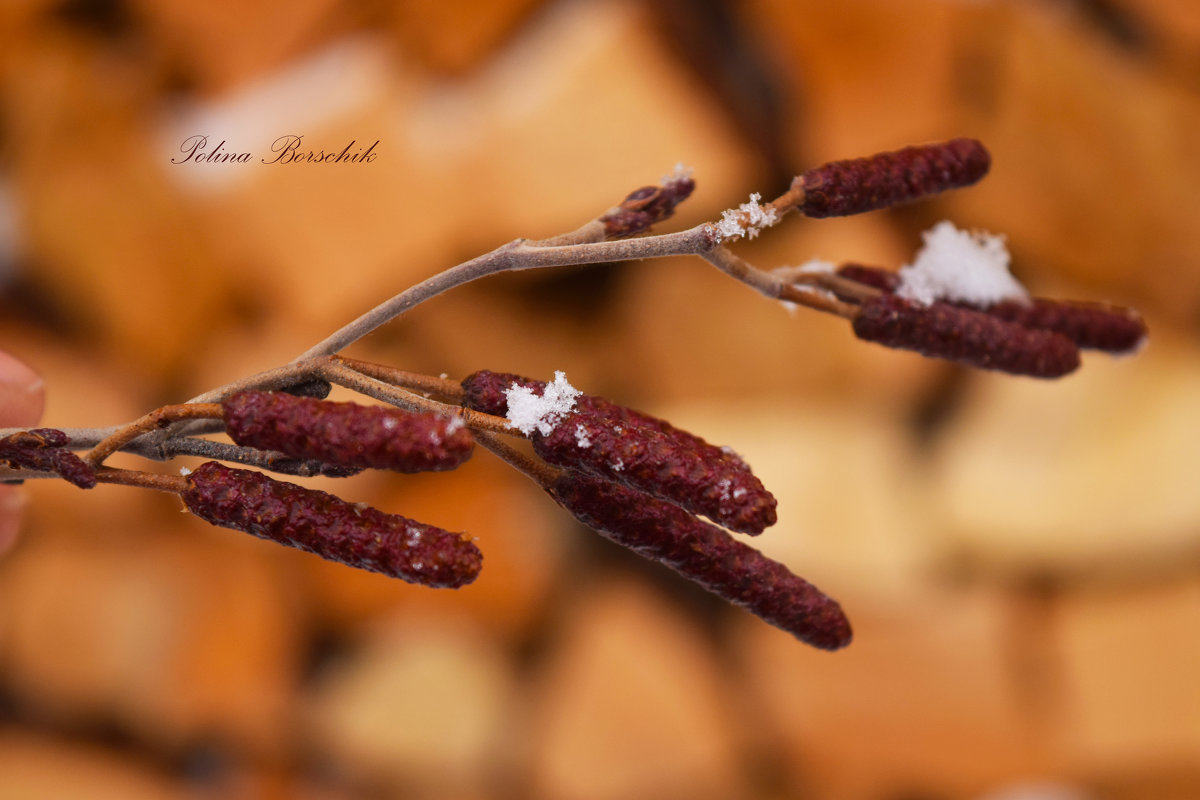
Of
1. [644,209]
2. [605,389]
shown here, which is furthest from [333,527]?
[605,389]

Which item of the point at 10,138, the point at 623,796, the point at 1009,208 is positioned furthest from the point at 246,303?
the point at 1009,208

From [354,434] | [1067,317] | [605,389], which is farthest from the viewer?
[605,389]

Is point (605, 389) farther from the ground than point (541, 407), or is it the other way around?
point (605, 389)

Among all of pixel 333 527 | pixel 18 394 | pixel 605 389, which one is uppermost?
pixel 605 389

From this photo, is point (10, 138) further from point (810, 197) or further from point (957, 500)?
point (957, 500)

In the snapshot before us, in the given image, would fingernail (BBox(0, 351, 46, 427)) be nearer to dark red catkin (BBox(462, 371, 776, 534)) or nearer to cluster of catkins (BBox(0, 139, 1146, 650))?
cluster of catkins (BBox(0, 139, 1146, 650))

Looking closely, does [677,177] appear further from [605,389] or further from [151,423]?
[605,389]

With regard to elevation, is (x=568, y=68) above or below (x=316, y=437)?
above
